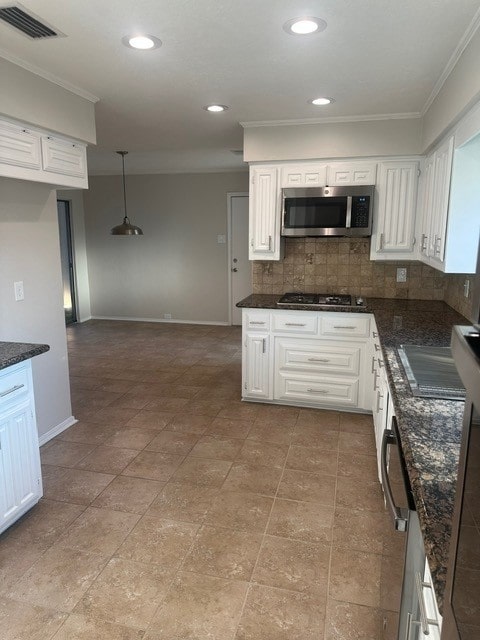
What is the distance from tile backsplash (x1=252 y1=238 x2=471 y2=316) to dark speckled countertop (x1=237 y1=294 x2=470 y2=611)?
1.15 m

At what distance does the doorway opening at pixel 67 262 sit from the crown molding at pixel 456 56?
18.9ft

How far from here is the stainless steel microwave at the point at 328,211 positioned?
145 inches

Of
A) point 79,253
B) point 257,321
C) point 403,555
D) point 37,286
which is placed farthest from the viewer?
point 79,253

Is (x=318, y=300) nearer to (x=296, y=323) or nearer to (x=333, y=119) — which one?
(x=296, y=323)

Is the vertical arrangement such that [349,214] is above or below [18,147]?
below

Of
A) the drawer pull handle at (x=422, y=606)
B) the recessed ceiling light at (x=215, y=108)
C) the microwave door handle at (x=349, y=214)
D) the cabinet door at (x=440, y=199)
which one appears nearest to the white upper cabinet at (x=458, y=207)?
the cabinet door at (x=440, y=199)

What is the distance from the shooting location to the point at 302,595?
187 centimetres

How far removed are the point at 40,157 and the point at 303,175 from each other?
212 cm

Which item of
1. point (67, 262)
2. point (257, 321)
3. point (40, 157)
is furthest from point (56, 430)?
point (67, 262)

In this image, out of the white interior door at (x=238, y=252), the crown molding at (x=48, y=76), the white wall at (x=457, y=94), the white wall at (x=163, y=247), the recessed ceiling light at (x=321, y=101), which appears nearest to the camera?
the white wall at (x=457, y=94)

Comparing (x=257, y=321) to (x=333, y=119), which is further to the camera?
(x=257, y=321)

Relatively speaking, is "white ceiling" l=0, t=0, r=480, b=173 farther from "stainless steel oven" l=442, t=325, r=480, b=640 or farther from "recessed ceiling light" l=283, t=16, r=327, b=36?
"stainless steel oven" l=442, t=325, r=480, b=640

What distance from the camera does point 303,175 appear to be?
382 centimetres

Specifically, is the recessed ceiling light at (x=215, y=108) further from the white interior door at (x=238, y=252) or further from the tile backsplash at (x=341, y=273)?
the white interior door at (x=238, y=252)
